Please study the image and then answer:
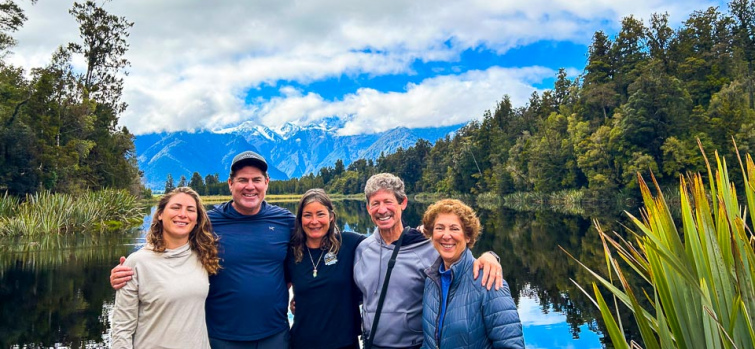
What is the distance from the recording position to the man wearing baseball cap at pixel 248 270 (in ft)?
10.4

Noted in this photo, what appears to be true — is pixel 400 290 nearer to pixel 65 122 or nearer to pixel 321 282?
pixel 321 282

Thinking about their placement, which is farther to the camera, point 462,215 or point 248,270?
point 248,270

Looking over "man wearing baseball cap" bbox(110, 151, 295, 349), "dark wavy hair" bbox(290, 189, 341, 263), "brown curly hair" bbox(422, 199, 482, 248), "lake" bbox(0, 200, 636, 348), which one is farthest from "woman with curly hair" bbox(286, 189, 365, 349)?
"lake" bbox(0, 200, 636, 348)

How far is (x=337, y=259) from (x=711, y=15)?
212 ft

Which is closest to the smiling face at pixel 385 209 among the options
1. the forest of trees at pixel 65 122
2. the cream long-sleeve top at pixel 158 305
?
the cream long-sleeve top at pixel 158 305

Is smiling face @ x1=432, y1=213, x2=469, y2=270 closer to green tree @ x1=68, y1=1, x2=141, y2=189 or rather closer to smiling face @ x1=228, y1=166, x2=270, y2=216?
smiling face @ x1=228, y1=166, x2=270, y2=216

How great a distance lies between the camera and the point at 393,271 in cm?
308

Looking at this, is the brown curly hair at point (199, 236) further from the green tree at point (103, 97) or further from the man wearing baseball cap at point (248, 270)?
the green tree at point (103, 97)

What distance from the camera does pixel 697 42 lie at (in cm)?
5128

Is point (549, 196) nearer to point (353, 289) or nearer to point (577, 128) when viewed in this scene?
point (577, 128)

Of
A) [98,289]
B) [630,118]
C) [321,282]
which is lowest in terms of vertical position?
[98,289]

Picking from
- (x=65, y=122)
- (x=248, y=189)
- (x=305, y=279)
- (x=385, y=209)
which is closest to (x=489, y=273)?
(x=385, y=209)

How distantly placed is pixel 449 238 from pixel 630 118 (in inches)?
1684

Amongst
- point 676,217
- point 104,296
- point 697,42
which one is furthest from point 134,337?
point 697,42
